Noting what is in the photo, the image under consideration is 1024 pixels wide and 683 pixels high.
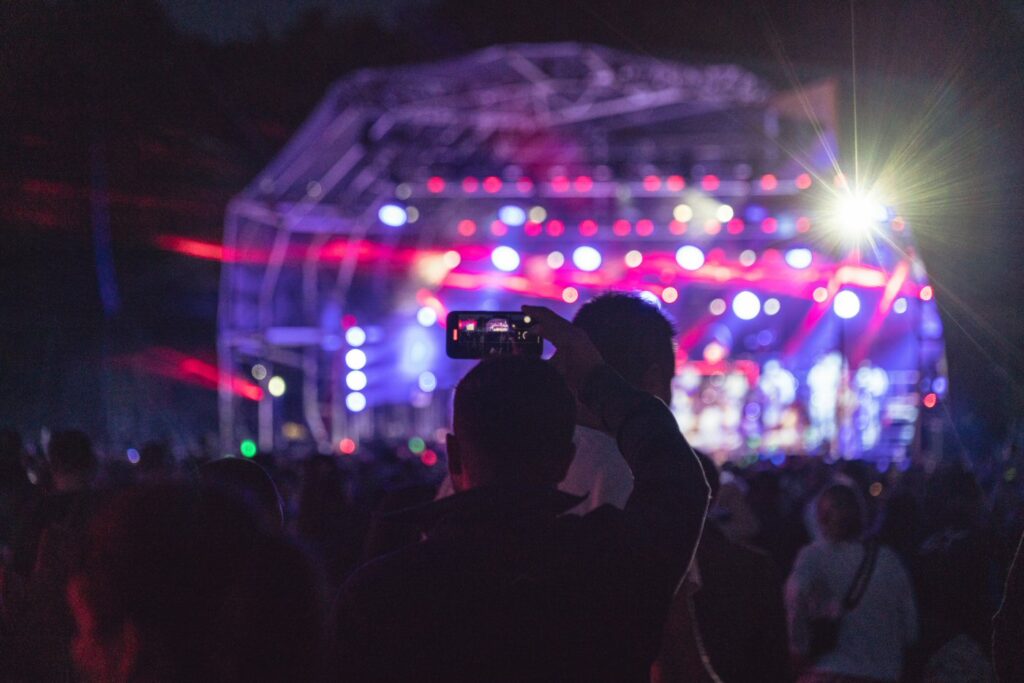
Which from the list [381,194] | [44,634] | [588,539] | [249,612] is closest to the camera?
[249,612]

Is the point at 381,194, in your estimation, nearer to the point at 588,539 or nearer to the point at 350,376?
the point at 350,376

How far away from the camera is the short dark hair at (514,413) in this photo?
6.10 ft

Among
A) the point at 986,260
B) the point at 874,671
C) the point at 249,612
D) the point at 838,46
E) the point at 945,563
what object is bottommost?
the point at 874,671

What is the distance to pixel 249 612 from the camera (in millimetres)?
1457

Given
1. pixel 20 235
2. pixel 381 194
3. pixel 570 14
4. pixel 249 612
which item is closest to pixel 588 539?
pixel 249 612

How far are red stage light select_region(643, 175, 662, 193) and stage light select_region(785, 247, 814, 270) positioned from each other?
3.20 meters

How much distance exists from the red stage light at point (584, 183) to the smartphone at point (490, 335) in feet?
54.1

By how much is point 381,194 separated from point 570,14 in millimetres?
12318

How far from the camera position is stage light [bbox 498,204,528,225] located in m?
19.5

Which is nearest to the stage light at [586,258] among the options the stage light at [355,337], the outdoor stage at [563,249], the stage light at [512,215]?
the outdoor stage at [563,249]

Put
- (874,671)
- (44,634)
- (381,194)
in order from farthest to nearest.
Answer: (381,194), (874,671), (44,634)

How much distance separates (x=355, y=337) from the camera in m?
19.6

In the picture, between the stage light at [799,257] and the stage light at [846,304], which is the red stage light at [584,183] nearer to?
the stage light at [799,257]

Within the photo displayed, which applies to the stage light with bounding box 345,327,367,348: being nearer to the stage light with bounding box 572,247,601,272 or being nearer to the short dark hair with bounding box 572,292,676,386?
the stage light with bounding box 572,247,601,272
